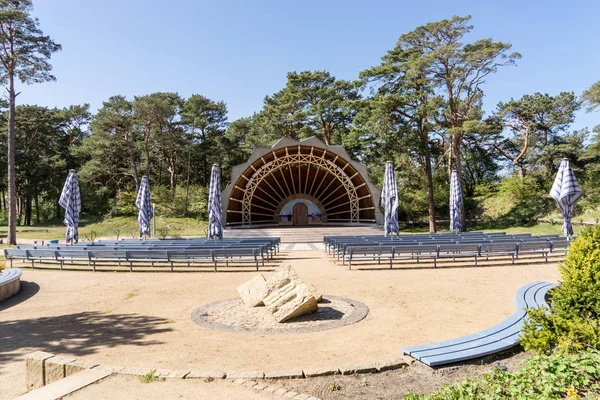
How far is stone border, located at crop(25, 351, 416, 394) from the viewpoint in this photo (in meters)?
4.14

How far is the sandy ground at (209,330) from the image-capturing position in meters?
4.96

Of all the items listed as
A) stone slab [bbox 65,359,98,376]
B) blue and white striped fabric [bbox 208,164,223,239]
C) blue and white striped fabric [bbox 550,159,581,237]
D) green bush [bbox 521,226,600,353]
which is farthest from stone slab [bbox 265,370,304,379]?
blue and white striped fabric [bbox 550,159,581,237]

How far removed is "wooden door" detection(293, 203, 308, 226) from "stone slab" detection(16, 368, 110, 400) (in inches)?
1128

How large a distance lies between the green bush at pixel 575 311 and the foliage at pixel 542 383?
43 cm

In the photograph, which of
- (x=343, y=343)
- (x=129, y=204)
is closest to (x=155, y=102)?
→ (x=129, y=204)

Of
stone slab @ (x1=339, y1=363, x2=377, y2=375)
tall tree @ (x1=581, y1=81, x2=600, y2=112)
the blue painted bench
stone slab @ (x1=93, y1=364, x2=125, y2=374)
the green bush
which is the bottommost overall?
stone slab @ (x1=339, y1=363, x2=377, y2=375)

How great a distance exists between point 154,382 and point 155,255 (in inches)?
361

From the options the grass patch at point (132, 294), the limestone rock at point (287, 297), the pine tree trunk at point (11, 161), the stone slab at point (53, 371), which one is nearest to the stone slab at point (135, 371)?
the stone slab at point (53, 371)

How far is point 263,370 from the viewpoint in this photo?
14.8 feet

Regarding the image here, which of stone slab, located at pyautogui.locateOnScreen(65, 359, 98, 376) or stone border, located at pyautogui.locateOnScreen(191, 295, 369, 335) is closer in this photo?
stone slab, located at pyautogui.locateOnScreen(65, 359, 98, 376)

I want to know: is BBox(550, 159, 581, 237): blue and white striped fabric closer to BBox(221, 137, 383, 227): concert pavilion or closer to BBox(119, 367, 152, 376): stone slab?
BBox(221, 137, 383, 227): concert pavilion

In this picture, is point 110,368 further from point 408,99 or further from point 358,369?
point 408,99

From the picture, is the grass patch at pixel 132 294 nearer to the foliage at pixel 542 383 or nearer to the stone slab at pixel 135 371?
the stone slab at pixel 135 371

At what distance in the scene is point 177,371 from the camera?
423cm
